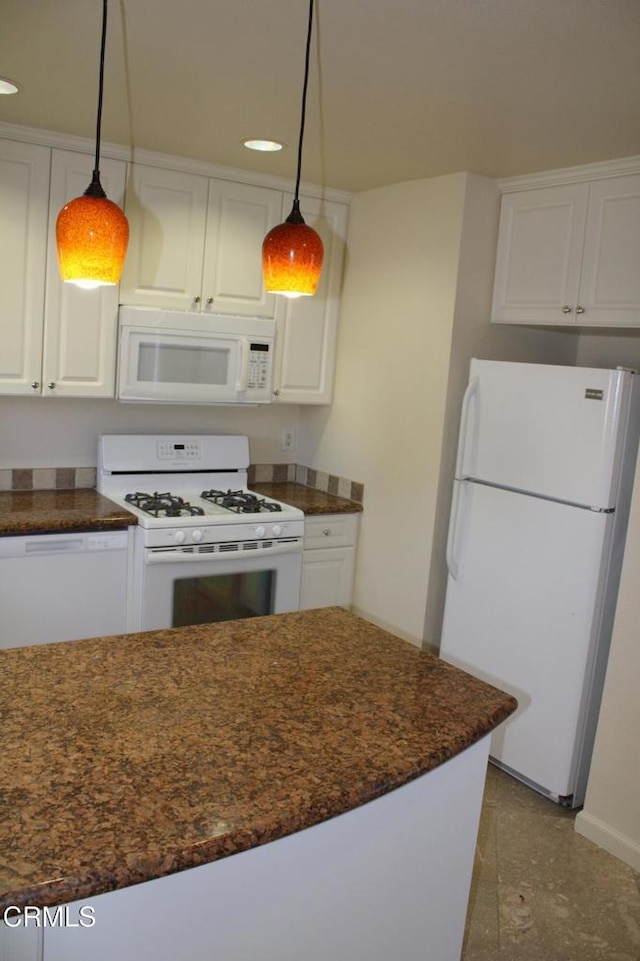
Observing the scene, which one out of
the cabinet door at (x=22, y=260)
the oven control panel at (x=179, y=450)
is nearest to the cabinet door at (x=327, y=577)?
the oven control panel at (x=179, y=450)

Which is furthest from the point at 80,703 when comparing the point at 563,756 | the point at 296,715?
the point at 563,756

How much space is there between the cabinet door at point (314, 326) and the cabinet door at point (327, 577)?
75 cm

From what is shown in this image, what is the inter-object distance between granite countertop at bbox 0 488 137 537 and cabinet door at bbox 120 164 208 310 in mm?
851

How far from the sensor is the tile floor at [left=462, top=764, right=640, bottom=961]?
2242 mm

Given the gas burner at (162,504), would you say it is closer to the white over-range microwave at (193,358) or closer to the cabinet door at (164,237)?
the white over-range microwave at (193,358)

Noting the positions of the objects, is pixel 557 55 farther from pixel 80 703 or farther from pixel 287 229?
pixel 80 703

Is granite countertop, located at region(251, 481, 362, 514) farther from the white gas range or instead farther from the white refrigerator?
the white refrigerator

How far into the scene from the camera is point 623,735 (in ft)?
8.75

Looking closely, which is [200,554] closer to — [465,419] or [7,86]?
[465,419]

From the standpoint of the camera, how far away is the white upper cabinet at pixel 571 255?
2.84m

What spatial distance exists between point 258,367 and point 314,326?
0.37m

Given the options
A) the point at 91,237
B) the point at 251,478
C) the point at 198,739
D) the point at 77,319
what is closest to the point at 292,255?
the point at 91,237

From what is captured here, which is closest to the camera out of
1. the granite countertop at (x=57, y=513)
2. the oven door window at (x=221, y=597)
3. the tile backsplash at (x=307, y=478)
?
the granite countertop at (x=57, y=513)

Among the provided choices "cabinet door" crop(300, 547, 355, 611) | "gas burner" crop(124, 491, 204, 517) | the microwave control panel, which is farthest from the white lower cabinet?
the microwave control panel
